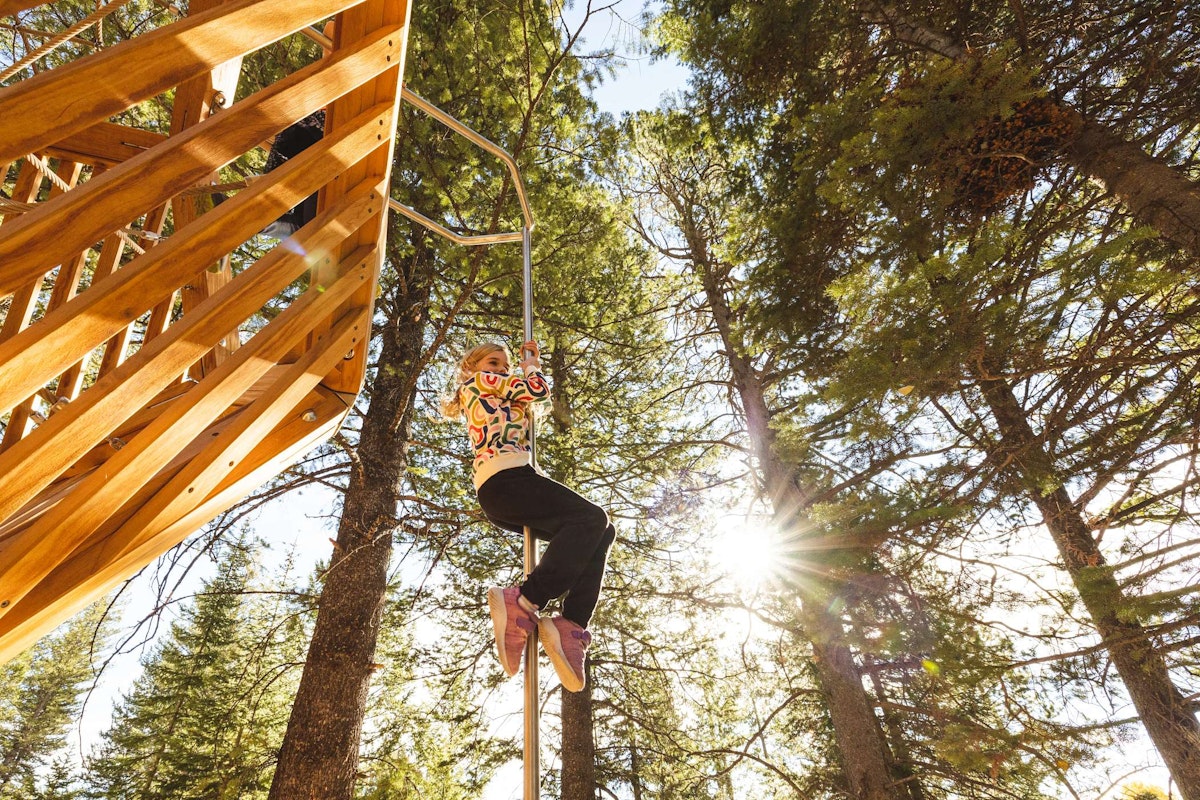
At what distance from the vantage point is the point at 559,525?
2.54 meters

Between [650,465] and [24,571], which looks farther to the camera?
[650,465]

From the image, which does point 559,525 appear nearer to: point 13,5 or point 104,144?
point 13,5

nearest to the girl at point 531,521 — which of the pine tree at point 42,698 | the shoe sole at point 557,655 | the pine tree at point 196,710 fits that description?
the shoe sole at point 557,655

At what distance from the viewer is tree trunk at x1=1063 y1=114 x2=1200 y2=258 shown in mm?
3299

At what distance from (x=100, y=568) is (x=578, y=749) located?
6799 mm

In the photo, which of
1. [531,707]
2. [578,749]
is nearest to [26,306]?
[531,707]

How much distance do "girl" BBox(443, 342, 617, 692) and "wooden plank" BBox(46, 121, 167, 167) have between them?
161 cm

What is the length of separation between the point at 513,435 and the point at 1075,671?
3.89m

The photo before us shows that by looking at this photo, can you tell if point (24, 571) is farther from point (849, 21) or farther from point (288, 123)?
point (849, 21)

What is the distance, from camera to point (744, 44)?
18.2ft

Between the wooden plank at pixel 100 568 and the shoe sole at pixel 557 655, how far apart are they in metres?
1.13

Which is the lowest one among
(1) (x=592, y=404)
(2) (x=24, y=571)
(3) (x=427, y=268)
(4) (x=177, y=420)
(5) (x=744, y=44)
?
(2) (x=24, y=571)

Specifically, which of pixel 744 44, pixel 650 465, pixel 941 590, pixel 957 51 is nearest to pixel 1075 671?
pixel 941 590

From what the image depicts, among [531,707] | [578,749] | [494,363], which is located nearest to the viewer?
[531,707]
